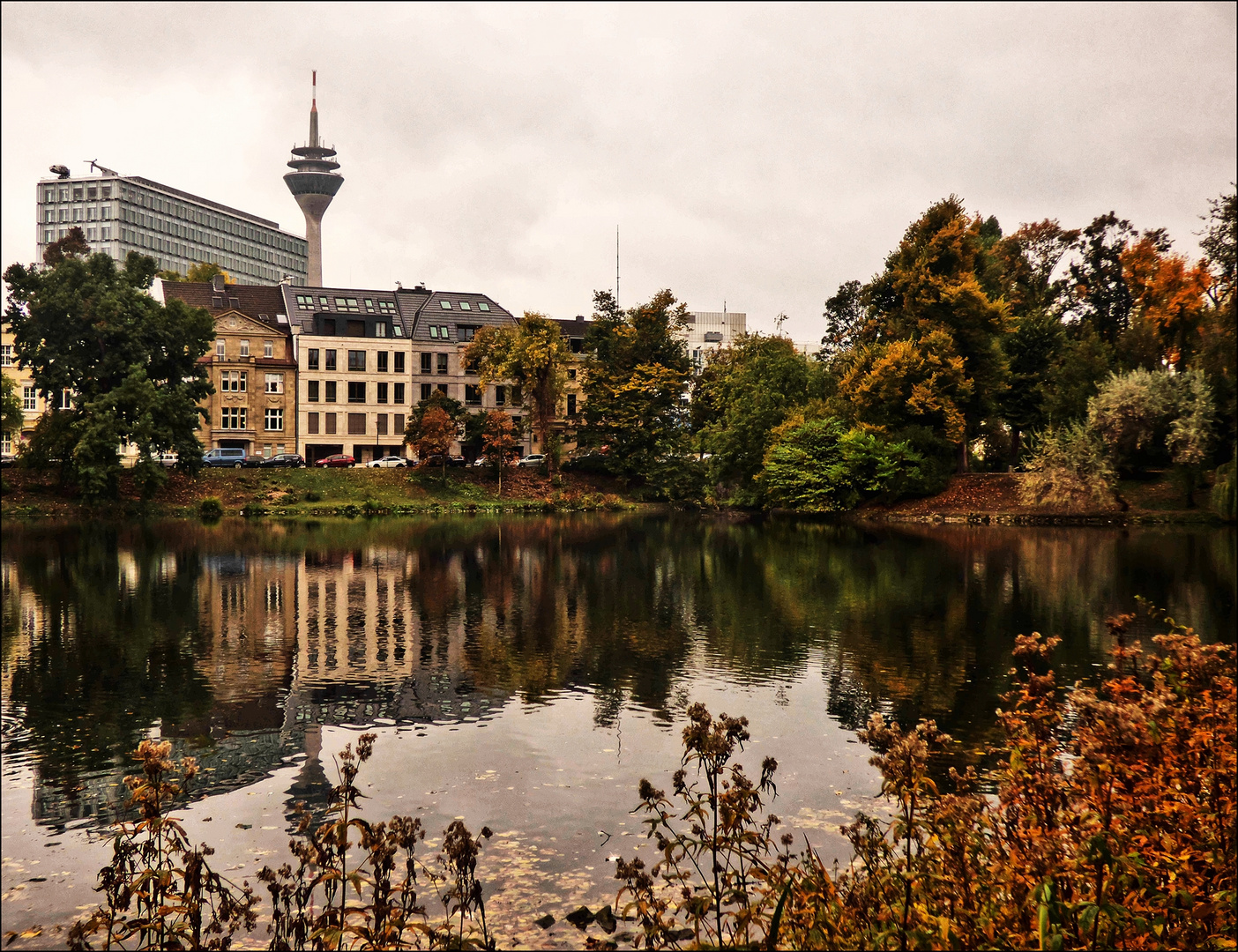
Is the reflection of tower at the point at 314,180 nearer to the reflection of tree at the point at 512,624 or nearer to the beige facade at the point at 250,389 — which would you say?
the beige facade at the point at 250,389

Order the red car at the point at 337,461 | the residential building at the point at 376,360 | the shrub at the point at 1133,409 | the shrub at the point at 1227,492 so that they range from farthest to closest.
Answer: the residential building at the point at 376,360
the red car at the point at 337,461
the shrub at the point at 1133,409
the shrub at the point at 1227,492

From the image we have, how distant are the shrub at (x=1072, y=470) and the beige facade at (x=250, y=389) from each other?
66525 mm

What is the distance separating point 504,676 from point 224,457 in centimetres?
7200

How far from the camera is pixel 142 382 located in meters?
65.9

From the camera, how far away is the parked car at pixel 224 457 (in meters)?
81.1

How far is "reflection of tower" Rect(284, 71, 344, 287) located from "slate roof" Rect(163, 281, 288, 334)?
209ft

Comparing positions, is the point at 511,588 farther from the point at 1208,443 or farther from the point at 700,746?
the point at 1208,443

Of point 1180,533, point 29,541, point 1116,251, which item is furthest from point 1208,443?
point 29,541

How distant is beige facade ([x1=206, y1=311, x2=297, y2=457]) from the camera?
9194 cm

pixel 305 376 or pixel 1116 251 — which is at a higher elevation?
pixel 1116 251

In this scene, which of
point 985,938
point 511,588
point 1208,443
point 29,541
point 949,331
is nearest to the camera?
point 985,938

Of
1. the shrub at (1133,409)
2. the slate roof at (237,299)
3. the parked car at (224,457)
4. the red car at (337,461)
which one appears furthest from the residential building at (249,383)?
the shrub at (1133,409)

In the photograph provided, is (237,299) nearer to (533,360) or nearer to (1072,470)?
(533,360)

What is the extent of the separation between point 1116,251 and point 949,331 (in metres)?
20.6
